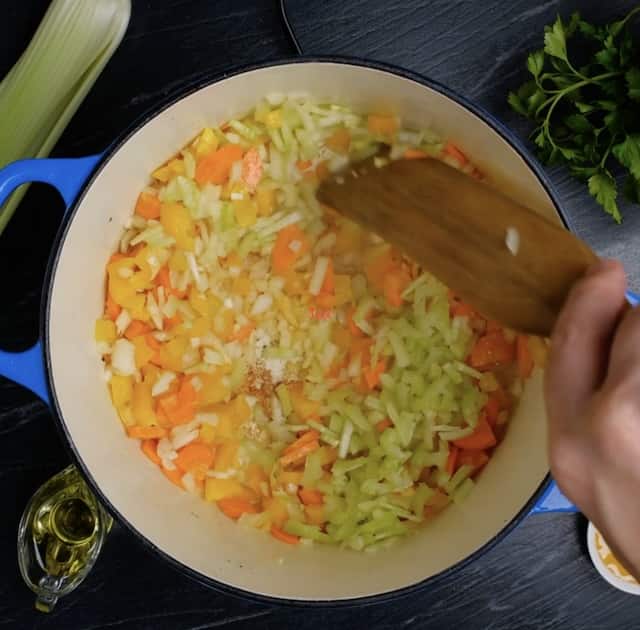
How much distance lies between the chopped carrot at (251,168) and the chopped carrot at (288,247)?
3.6 inches

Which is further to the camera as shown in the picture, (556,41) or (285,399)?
(285,399)

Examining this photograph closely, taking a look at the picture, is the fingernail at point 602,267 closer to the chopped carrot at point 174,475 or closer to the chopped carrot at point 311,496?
the chopped carrot at point 311,496

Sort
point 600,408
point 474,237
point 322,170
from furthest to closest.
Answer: point 322,170 → point 474,237 → point 600,408

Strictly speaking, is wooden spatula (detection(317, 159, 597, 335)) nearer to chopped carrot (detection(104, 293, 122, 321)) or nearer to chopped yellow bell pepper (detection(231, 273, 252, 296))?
chopped yellow bell pepper (detection(231, 273, 252, 296))

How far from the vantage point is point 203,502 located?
138 centimetres

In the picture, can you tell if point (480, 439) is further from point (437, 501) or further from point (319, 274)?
point (319, 274)

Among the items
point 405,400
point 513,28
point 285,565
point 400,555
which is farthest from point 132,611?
point 513,28

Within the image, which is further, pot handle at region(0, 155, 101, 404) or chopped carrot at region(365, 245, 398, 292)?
chopped carrot at region(365, 245, 398, 292)

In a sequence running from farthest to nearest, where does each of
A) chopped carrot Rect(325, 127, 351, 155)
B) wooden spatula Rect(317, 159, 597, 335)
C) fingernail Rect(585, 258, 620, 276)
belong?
1. chopped carrot Rect(325, 127, 351, 155)
2. wooden spatula Rect(317, 159, 597, 335)
3. fingernail Rect(585, 258, 620, 276)

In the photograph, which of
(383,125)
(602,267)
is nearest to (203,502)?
(383,125)

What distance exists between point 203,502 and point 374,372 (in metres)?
0.36

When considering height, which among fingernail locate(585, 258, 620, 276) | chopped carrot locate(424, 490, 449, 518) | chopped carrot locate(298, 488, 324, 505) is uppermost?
fingernail locate(585, 258, 620, 276)

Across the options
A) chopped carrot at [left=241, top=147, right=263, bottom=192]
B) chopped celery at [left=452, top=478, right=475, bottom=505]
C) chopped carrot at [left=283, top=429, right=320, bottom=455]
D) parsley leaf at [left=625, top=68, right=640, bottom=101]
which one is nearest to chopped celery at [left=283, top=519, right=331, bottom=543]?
chopped carrot at [left=283, top=429, right=320, bottom=455]

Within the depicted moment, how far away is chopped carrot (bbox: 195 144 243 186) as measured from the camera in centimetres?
134
